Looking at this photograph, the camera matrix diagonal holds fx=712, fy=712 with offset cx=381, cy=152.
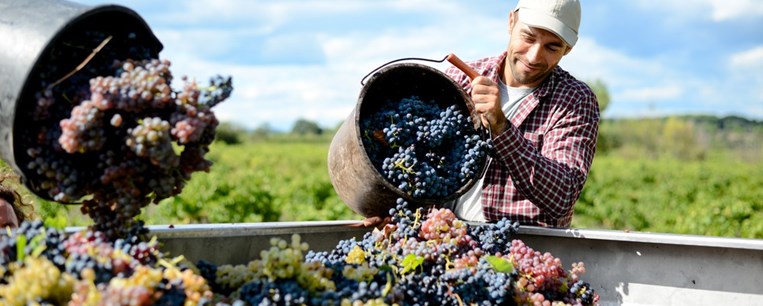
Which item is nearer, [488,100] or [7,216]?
[488,100]

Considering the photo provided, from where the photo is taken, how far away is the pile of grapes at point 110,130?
5.61ft

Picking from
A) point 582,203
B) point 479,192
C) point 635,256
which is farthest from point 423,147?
point 582,203

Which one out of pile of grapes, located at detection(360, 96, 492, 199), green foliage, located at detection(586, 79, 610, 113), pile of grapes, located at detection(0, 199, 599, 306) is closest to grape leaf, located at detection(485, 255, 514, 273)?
pile of grapes, located at detection(0, 199, 599, 306)

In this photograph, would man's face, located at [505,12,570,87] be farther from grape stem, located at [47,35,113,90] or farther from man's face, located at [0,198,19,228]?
man's face, located at [0,198,19,228]

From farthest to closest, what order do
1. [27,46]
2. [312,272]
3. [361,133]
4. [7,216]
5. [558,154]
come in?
[558,154] → [7,216] → [361,133] → [312,272] → [27,46]

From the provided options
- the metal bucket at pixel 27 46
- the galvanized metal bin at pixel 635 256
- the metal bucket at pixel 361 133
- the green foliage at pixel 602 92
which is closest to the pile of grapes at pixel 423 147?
the metal bucket at pixel 361 133

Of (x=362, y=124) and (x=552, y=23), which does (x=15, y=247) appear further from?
(x=552, y=23)

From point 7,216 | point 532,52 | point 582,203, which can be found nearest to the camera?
point 7,216

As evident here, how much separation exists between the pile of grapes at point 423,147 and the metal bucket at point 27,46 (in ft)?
3.40

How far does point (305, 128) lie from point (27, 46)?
80.3 m

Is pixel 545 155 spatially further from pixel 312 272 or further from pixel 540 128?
pixel 312 272

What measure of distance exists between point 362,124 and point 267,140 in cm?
6884

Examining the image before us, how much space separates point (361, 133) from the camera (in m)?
2.63

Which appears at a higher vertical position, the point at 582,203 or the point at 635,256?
the point at 635,256
